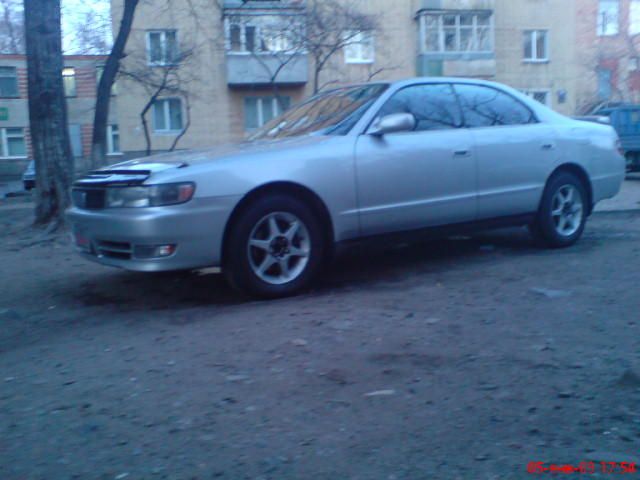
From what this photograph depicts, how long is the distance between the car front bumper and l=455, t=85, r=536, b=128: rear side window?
8.27 ft

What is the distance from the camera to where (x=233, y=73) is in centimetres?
2980

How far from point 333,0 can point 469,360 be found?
2337cm

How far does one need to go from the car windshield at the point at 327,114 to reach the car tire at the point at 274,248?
2.80ft

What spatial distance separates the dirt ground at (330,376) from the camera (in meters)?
2.95

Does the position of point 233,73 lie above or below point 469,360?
above

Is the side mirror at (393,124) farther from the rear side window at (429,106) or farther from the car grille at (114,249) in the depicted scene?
the car grille at (114,249)

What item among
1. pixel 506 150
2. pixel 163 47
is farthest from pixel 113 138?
pixel 506 150

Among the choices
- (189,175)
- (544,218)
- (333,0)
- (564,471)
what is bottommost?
(564,471)

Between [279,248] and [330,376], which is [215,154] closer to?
[279,248]

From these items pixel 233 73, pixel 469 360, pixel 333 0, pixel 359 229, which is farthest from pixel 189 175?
pixel 233 73

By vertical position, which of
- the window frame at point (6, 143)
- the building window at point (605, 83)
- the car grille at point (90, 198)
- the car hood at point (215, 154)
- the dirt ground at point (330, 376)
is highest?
the building window at point (605, 83)

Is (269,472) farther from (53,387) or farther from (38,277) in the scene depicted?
(38,277)

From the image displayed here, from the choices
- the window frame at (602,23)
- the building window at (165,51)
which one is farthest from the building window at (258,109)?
the window frame at (602,23)

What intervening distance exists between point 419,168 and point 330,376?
8.59 feet
